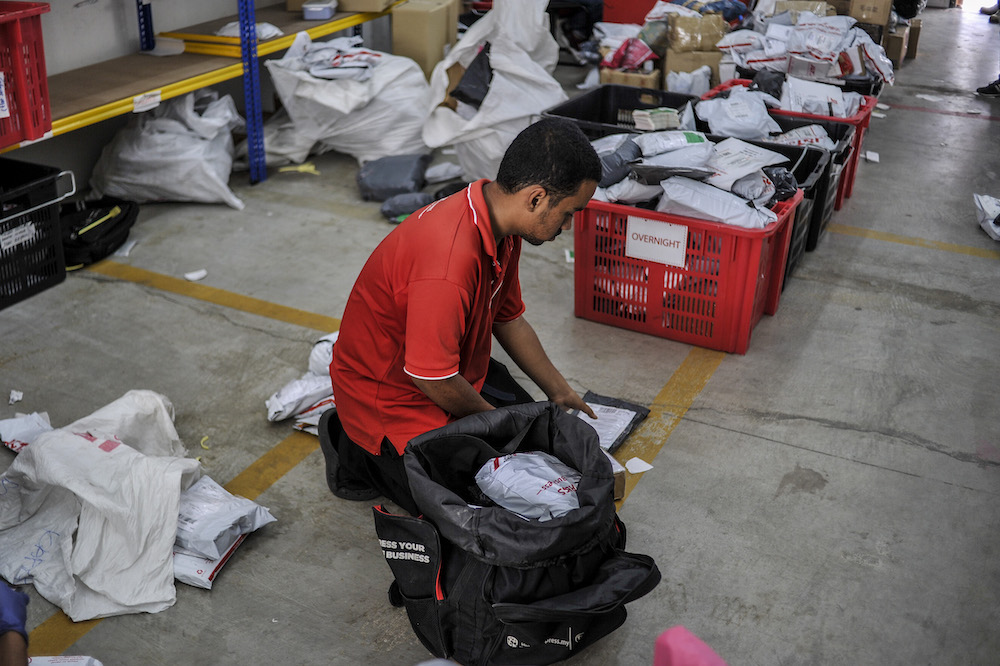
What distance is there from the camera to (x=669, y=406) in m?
3.54

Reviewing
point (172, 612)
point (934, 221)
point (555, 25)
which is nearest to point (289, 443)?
point (172, 612)

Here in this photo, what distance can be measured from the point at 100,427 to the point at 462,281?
1.51 m

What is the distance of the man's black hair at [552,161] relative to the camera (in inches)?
87.7

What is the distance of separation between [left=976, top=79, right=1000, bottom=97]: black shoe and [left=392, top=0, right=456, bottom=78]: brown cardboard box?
513 cm

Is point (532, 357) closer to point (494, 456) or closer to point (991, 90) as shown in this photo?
point (494, 456)

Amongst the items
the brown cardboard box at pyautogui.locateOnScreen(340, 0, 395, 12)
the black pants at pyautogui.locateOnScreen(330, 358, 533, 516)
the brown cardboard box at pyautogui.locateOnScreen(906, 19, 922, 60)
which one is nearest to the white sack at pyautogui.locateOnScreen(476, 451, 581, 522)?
the black pants at pyautogui.locateOnScreen(330, 358, 533, 516)

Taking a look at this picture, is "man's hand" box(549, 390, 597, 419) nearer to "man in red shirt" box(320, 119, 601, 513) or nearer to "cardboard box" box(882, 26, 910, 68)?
"man in red shirt" box(320, 119, 601, 513)

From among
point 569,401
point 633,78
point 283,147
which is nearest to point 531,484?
point 569,401

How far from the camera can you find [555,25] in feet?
30.6

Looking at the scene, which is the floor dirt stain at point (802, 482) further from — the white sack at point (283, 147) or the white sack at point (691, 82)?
the white sack at point (283, 147)

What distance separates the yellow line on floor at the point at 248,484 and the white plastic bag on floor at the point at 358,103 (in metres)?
3.18

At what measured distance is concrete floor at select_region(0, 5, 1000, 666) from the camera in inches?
97.9

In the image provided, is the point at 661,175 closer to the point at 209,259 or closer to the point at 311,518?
the point at 311,518

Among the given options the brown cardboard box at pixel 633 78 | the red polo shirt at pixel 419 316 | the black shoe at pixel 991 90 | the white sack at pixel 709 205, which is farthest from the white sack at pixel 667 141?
the black shoe at pixel 991 90
